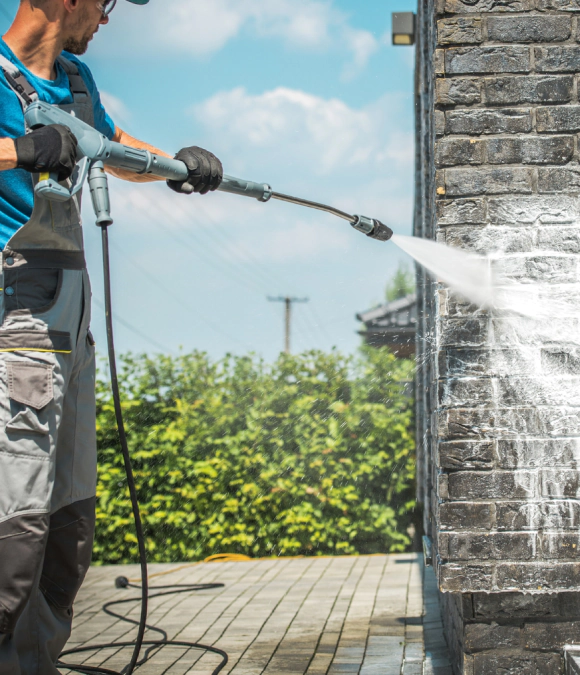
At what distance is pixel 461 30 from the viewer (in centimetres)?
238

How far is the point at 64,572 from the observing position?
2344 mm

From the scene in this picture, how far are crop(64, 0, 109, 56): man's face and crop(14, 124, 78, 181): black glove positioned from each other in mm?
534

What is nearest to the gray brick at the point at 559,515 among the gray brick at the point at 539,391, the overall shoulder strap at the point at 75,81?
the gray brick at the point at 539,391

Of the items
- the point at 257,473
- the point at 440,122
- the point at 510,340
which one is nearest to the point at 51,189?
the point at 440,122

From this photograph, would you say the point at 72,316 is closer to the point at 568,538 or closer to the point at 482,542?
the point at 482,542

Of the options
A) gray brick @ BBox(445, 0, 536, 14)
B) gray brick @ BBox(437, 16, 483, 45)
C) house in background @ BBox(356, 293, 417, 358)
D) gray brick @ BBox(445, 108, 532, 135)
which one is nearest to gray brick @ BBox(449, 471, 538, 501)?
gray brick @ BBox(445, 108, 532, 135)

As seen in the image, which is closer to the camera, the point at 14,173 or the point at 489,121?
the point at 14,173

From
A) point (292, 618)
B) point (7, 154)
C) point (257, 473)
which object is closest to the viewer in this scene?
point (7, 154)

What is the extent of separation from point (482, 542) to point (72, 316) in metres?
1.48

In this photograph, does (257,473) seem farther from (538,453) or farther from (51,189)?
(51,189)

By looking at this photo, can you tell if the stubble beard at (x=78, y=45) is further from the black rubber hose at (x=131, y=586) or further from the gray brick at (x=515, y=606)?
the gray brick at (x=515, y=606)

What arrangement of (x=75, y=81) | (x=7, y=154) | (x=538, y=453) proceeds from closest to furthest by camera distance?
(x=7, y=154)
(x=538, y=453)
(x=75, y=81)

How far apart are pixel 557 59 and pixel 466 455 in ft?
4.42

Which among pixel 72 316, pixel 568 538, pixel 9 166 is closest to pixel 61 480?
pixel 72 316
